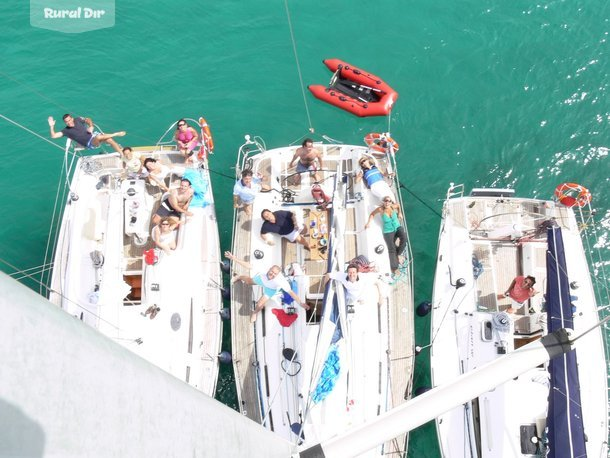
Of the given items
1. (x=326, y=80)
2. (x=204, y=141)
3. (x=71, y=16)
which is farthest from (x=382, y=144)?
(x=71, y=16)

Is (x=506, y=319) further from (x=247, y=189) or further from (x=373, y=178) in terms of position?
(x=247, y=189)

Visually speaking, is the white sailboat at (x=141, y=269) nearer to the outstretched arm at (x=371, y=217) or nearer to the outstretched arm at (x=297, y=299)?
the outstretched arm at (x=297, y=299)

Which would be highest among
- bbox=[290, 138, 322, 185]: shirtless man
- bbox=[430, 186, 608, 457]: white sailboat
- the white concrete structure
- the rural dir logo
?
the rural dir logo

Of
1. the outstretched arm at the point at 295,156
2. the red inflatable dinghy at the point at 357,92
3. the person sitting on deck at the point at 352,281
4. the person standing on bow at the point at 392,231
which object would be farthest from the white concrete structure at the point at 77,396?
the red inflatable dinghy at the point at 357,92

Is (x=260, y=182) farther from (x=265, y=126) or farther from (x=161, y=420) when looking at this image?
(x=161, y=420)

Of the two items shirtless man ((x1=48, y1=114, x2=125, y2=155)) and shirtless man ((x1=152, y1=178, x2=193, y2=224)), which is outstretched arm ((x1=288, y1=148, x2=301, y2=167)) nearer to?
shirtless man ((x1=152, y1=178, x2=193, y2=224))

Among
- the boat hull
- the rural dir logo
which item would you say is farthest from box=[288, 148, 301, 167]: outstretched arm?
the rural dir logo
